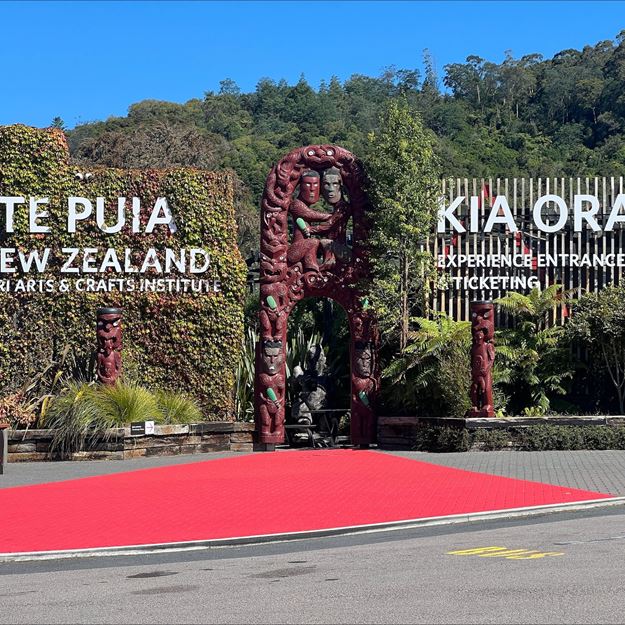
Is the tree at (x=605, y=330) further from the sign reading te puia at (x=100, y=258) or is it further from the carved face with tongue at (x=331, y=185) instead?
the sign reading te puia at (x=100, y=258)

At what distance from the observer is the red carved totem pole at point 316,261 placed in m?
25.7

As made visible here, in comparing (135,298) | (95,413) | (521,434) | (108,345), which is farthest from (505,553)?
(135,298)

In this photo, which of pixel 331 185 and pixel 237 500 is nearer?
pixel 237 500

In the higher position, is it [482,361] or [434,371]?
[482,361]

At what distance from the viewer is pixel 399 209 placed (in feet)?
82.4

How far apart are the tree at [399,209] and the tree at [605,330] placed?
3.65 metres

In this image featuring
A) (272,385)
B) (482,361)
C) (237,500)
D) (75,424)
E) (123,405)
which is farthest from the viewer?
(272,385)

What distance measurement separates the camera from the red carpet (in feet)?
42.3

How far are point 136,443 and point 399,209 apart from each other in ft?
24.9

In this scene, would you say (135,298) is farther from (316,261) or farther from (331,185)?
(331,185)

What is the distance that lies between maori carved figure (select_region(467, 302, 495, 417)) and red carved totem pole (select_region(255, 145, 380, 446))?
3.09 metres

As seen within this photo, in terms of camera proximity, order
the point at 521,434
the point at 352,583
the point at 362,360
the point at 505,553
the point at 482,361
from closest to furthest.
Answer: the point at 352,583 < the point at 505,553 < the point at 521,434 < the point at 482,361 < the point at 362,360

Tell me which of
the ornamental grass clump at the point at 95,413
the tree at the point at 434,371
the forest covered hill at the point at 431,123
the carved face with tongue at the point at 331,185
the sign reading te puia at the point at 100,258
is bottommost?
the ornamental grass clump at the point at 95,413

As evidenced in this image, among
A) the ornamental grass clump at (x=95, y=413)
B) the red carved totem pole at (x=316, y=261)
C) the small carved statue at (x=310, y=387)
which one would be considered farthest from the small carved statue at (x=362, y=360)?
the ornamental grass clump at (x=95, y=413)
